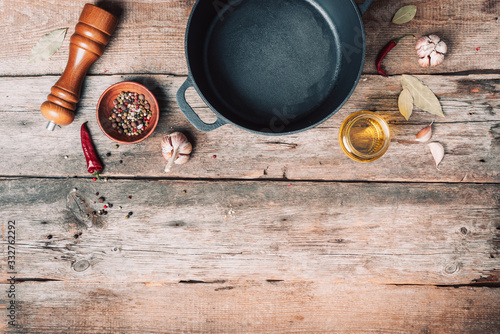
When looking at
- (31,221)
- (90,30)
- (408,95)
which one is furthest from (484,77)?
(31,221)

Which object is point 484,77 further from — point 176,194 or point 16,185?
point 16,185

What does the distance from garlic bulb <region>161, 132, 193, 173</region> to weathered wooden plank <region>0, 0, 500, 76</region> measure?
0.64 feet

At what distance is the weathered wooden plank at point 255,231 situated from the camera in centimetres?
93

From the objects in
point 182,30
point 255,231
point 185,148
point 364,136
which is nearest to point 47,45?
point 182,30

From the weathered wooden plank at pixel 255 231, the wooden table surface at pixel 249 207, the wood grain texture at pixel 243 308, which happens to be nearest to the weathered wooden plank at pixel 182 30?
the wooden table surface at pixel 249 207

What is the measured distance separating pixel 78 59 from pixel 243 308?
2.83 feet

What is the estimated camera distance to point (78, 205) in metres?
0.93

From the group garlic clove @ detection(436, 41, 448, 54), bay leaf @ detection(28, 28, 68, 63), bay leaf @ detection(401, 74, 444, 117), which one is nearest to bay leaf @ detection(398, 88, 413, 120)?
bay leaf @ detection(401, 74, 444, 117)

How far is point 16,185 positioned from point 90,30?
1.71ft

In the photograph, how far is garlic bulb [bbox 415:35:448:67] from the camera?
2.81ft

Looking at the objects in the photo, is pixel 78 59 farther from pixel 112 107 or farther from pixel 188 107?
pixel 188 107

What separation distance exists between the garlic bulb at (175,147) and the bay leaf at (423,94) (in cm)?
66

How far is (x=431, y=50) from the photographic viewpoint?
860 millimetres

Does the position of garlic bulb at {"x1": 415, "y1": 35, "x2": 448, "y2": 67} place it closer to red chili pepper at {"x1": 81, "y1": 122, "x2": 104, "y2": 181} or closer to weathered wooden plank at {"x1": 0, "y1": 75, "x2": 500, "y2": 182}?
weathered wooden plank at {"x1": 0, "y1": 75, "x2": 500, "y2": 182}
